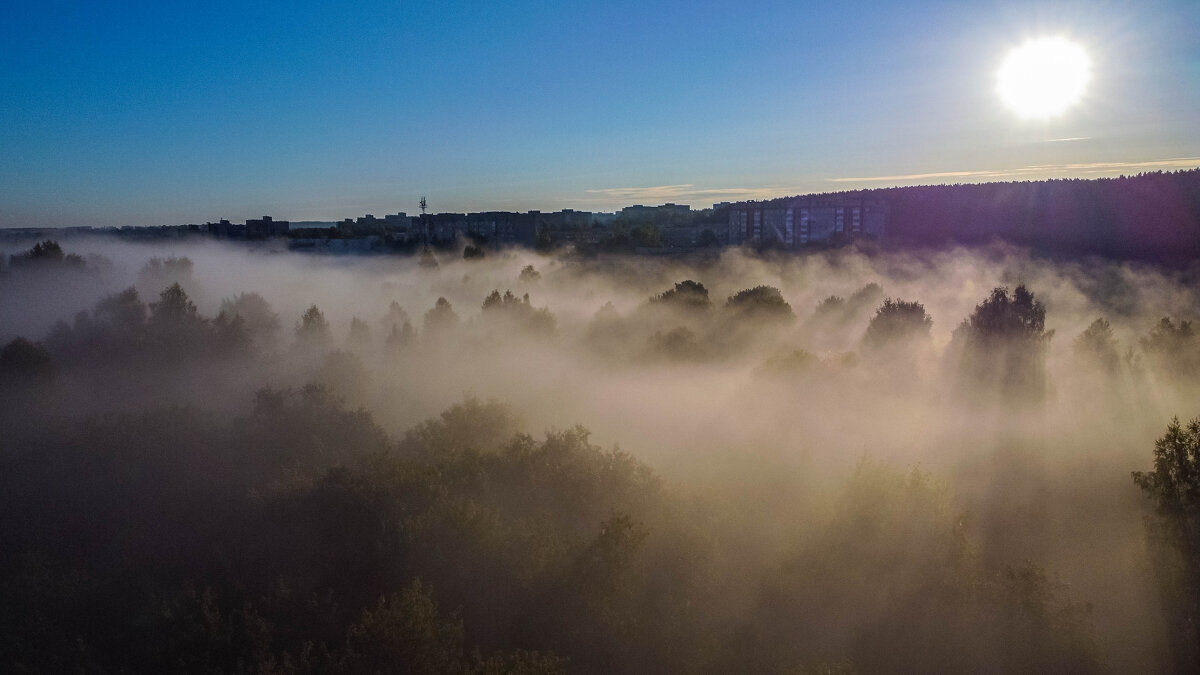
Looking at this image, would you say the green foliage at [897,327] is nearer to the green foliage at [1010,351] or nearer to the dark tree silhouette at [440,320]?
the green foliage at [1010,351]

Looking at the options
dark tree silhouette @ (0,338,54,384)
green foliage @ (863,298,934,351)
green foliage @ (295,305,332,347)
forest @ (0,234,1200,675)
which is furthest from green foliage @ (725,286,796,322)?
dark tree silhouette @ (0,338,54,384)

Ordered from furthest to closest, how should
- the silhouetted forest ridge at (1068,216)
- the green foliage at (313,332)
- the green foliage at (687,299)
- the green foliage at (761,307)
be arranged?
1. the silhouetted forest ridge at (1068,216)
2. the green foliage at (687,299)
3. the green foliage at (761,307)
4. the green foliage at (313,332)

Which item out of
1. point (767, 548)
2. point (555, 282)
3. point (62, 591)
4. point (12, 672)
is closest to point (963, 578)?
point (767, 548)

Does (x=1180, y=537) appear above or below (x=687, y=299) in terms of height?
below

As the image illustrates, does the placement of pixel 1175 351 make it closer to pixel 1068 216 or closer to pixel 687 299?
pixel 687 299

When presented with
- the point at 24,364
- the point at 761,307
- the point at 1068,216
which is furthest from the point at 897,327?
the point at 1068,216

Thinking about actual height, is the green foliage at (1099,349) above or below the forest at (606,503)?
above

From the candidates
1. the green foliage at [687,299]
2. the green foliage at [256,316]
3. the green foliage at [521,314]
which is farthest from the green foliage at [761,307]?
the green foliage at [256,316]

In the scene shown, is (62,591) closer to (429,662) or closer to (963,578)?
(429,662)
